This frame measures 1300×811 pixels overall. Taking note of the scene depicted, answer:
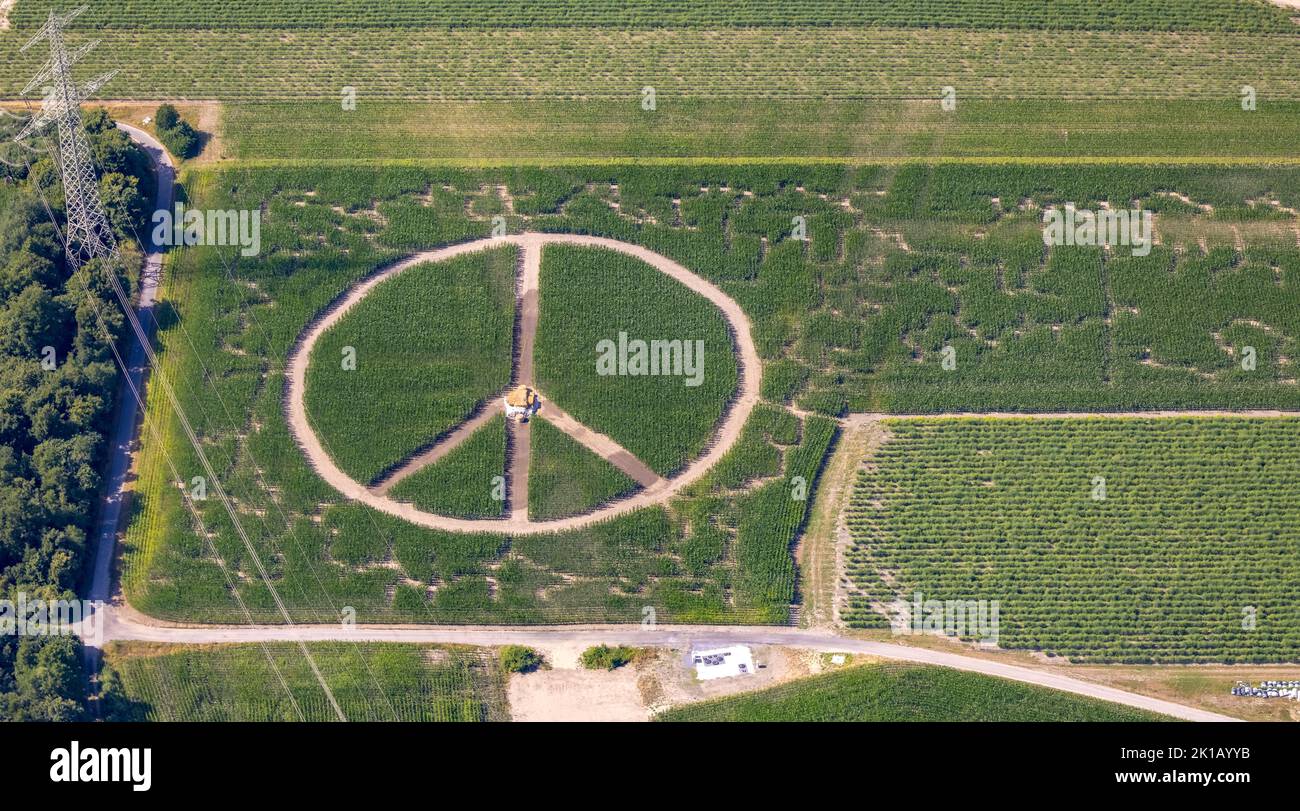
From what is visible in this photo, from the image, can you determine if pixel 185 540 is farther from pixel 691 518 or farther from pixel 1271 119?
pixel 1271 119

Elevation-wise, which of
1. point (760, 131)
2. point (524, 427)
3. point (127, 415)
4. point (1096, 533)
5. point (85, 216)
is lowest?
point (1096, 533)

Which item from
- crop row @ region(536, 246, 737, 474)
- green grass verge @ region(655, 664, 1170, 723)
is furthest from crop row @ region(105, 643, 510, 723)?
crop row @ region(536, 246, 737, 474)

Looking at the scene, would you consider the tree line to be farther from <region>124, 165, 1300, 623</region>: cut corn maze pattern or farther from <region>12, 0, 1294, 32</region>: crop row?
<region>12, 0, 1294, 32</region>: crop row

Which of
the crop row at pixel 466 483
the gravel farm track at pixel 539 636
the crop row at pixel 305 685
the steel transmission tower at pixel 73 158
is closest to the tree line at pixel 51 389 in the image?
the steel transmission tower at pixel 73 158

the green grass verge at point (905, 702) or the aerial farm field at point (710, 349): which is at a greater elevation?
the aerial farm field at point (710, 349)

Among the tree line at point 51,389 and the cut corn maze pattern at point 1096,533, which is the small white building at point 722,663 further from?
the tree line at point 51,389

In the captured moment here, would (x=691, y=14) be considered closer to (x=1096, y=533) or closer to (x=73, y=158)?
(x=73, y=158)

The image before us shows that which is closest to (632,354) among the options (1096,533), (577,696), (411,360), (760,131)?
(411,360)
